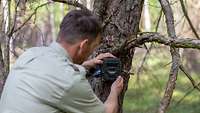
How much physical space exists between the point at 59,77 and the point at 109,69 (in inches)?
23.5

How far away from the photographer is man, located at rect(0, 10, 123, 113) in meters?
2.62

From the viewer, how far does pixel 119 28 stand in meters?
3.42

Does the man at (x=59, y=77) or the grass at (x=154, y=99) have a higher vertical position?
the man at (x=59, y=77)

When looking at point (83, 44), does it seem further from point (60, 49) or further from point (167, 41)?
point (167, 41)

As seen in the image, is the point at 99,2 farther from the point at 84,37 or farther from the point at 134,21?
the point at 84,37

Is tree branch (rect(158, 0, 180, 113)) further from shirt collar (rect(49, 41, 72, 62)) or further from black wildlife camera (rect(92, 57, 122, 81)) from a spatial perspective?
shirt collar (rect(49, 41, 72, 62))

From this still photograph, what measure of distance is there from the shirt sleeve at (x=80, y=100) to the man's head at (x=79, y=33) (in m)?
0.17

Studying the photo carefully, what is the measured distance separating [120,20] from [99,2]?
0.21 metres

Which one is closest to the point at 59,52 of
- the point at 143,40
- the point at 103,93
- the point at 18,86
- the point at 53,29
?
the point at 18,86

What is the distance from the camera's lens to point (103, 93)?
3.47 meters

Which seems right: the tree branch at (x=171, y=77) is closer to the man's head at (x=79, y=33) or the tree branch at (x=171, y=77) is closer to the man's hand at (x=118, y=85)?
the man's hand at (x=118, y=85)

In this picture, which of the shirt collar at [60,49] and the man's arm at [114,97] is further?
the man's arm at [114,97]

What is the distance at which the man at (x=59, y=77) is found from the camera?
262 centimetres

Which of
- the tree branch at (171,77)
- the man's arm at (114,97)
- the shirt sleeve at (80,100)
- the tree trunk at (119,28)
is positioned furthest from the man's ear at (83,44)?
the tree trunk at (119,28)
